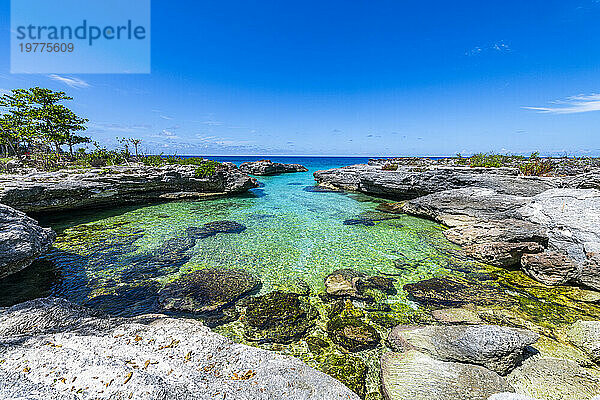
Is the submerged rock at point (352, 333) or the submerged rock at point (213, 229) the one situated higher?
the submerged rock at point (213, 229)

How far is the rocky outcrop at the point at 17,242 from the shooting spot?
7.66m

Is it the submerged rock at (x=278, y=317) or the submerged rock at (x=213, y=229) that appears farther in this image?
the submerged rock at (x=213, y=229)

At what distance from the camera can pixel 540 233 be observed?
1056 cm

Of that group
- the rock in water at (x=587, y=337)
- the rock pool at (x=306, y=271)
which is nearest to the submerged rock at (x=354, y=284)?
the rock pool at (x=306, y=271)

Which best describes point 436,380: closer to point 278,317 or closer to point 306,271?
point 278,317

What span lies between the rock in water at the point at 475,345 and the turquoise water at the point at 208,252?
2534 mm

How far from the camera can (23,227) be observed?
343 inches

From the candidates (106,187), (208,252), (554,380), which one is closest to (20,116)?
(106,187)

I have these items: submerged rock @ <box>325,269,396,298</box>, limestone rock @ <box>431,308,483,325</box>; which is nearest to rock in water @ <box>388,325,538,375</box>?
limestone rock @ <box>431,308,483,325</box>

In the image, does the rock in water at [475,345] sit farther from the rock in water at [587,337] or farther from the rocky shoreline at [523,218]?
the rocky shoreline at [523,218]

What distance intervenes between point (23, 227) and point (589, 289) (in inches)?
792

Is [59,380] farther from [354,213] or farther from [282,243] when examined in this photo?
[354,213]

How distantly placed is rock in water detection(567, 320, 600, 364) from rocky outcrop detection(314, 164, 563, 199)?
12874 mm

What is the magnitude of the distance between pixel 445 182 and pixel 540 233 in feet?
33.2
